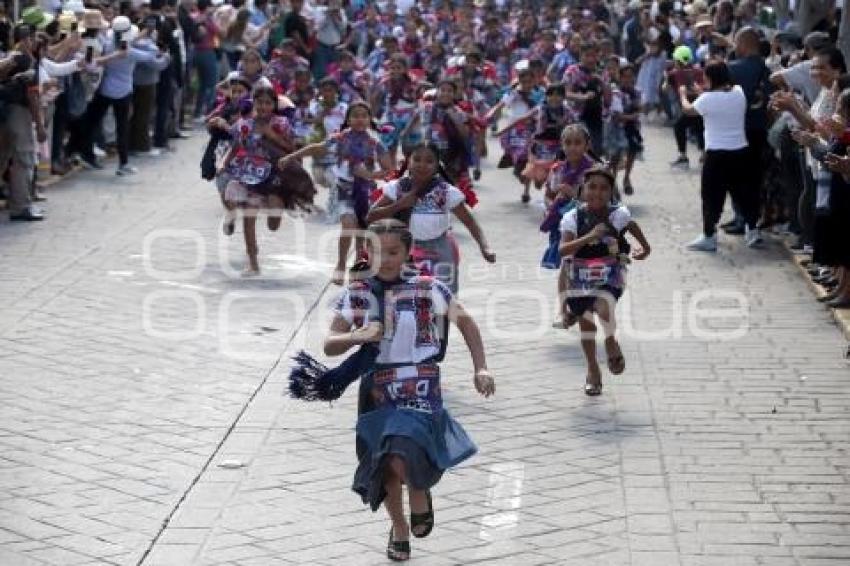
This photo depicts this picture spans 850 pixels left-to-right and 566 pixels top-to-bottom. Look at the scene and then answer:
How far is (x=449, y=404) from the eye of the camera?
12062 millimetres

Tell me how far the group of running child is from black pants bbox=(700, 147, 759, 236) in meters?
1.50

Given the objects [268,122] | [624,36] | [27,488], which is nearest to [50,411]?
[27,488]

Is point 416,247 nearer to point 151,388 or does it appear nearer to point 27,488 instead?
point 151,388

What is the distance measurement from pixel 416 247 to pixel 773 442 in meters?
2.85

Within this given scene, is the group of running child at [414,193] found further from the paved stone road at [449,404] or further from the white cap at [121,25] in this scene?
the white cap at [121,25]

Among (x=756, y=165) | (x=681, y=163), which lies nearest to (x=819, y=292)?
(x=756, y=165)

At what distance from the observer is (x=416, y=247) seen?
12602mm

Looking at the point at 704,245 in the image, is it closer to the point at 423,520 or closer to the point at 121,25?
the point at 121,25

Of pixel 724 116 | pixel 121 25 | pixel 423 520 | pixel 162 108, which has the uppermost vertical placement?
pixel 724 116

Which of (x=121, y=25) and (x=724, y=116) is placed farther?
(x=121, y=25)

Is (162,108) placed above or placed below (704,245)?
below

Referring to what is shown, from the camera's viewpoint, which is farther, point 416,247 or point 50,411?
point 416,247

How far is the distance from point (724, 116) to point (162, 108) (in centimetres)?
972

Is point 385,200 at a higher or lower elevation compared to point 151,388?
higher
